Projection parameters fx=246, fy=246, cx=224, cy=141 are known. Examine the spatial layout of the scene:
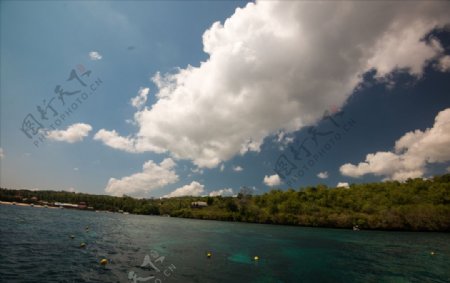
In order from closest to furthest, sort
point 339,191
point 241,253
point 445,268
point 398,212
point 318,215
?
point 445,268 < point 241,253 < point 398,212 < point 318,215 < point 339,191

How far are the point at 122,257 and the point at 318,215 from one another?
13228 cm

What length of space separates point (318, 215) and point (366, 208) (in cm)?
3043

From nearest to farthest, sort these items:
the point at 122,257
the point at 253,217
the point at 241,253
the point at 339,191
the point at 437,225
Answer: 1. the point at 122,257
2. the point at 241,253
3. the point at 437,225
4. the point at 253,217
5. the point at 339,191

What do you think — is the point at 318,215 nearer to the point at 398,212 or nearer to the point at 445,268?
the point at 398,212

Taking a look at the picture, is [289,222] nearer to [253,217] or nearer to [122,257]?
[253,217]

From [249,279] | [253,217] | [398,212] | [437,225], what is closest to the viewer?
[249,279]

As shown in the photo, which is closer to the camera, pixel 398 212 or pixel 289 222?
pixel 398 212

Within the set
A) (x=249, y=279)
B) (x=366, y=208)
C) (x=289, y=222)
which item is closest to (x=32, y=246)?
(x=249, y=279)

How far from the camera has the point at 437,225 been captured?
118125 mm

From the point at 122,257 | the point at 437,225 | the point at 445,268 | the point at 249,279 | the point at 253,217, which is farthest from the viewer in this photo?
the point at 253,217

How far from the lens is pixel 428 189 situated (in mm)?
165250

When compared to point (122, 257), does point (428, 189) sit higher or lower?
higher

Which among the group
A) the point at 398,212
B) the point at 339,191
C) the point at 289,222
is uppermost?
the point at 339,191

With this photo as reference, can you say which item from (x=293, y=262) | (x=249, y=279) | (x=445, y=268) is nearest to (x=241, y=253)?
(x=293, y=262)
